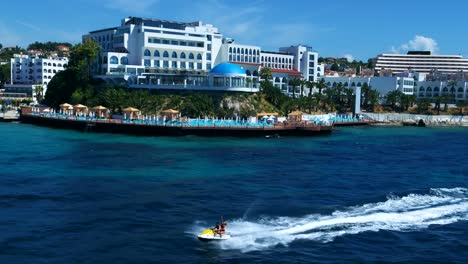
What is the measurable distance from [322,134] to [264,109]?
2117 cm

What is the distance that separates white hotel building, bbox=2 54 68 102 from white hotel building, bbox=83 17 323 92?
3240 centimetres

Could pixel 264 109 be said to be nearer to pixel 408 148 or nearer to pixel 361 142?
pixel 361 142

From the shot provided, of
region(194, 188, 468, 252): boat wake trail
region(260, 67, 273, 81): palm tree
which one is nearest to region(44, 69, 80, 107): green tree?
region(260, 67, 273, 81): palm tree

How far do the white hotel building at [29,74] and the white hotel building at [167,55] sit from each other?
32399mm

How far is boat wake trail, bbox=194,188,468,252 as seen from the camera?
3105 cm

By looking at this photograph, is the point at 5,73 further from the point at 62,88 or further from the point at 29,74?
the point at 62,88

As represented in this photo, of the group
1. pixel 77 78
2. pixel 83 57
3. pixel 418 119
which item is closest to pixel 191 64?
pixel 83 57

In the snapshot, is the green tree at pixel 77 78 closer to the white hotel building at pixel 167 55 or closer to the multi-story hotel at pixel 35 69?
the white hotel building at pixel 167 55

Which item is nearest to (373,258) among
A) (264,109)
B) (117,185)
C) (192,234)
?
(192,234)

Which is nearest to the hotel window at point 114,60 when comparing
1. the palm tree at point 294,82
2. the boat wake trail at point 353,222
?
the palm tree at point 294,82

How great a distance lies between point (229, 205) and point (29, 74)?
156 m

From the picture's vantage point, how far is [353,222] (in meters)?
34.7

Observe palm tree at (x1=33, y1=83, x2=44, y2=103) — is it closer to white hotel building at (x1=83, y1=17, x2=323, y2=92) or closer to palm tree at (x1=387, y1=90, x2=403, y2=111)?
white hotel building at (x1=83, y1=17, x2=323, y2=92)

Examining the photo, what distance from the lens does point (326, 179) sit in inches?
1976
